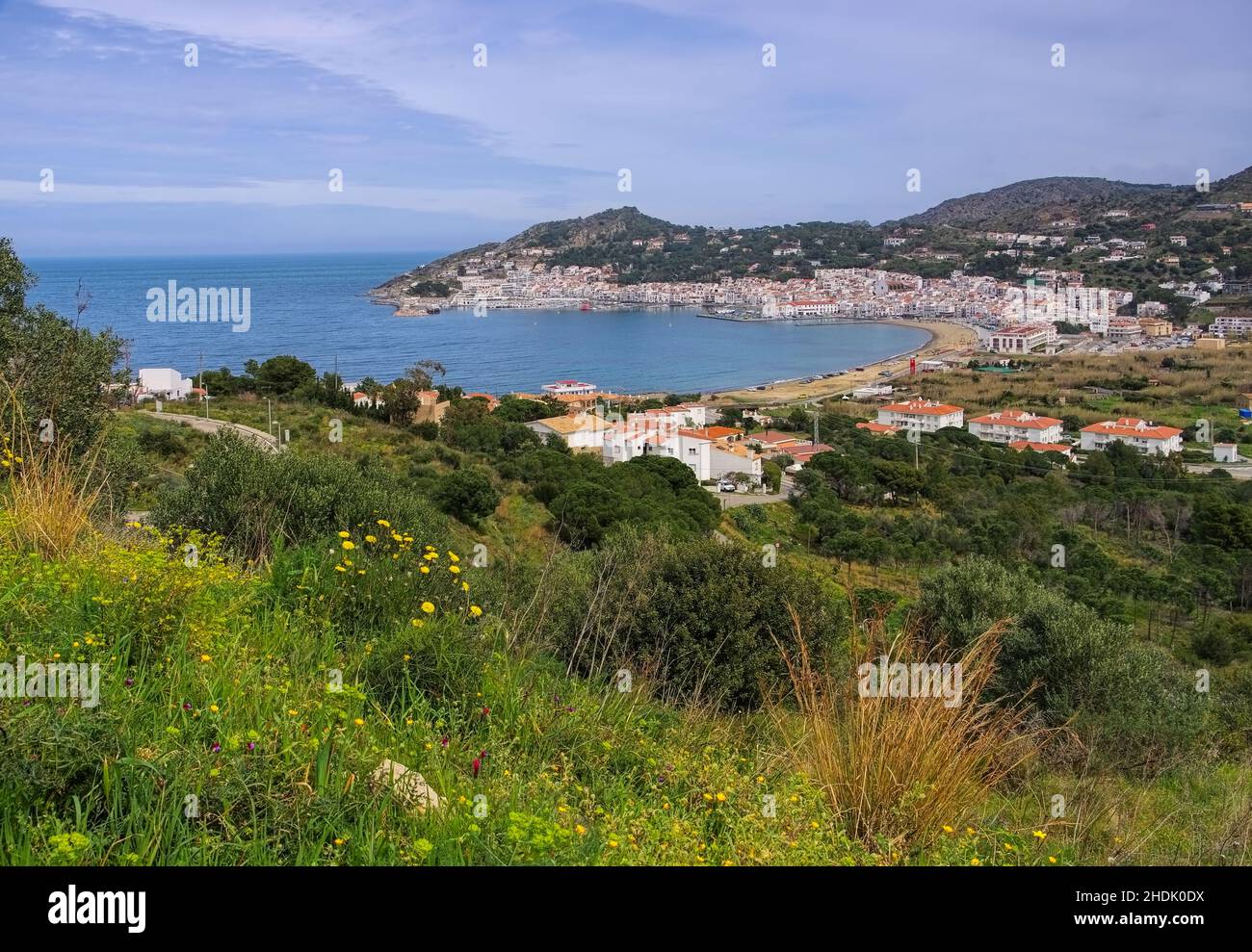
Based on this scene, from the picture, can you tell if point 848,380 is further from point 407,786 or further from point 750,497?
point 407,786

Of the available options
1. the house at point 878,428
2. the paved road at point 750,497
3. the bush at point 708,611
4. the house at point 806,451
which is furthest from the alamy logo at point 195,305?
the house at point 878,428

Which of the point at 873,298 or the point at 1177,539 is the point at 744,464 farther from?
the point at 873,298

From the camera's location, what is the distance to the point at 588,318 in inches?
4146

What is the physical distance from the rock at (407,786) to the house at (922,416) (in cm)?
4624

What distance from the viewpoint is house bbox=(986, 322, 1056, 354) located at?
250 ft

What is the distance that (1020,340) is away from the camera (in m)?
76.4

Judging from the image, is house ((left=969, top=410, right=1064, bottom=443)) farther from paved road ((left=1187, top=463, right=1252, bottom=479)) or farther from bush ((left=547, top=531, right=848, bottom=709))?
bush ((left=547, top=531, right=848, bottom=709))

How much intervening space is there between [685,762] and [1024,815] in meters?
1.17

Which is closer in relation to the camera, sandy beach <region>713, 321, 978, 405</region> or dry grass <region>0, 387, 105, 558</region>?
dry grass <region>0, 387, 105, 558</region>

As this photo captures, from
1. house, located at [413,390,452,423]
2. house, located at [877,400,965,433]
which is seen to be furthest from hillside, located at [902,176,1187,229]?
house, located at [413,390,452,423]

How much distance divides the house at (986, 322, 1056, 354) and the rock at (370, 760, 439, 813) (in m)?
80.3

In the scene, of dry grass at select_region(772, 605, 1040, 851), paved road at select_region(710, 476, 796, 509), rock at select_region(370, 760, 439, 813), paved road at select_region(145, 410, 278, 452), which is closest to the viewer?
rock at select_region(370, 760, 439, 813)
